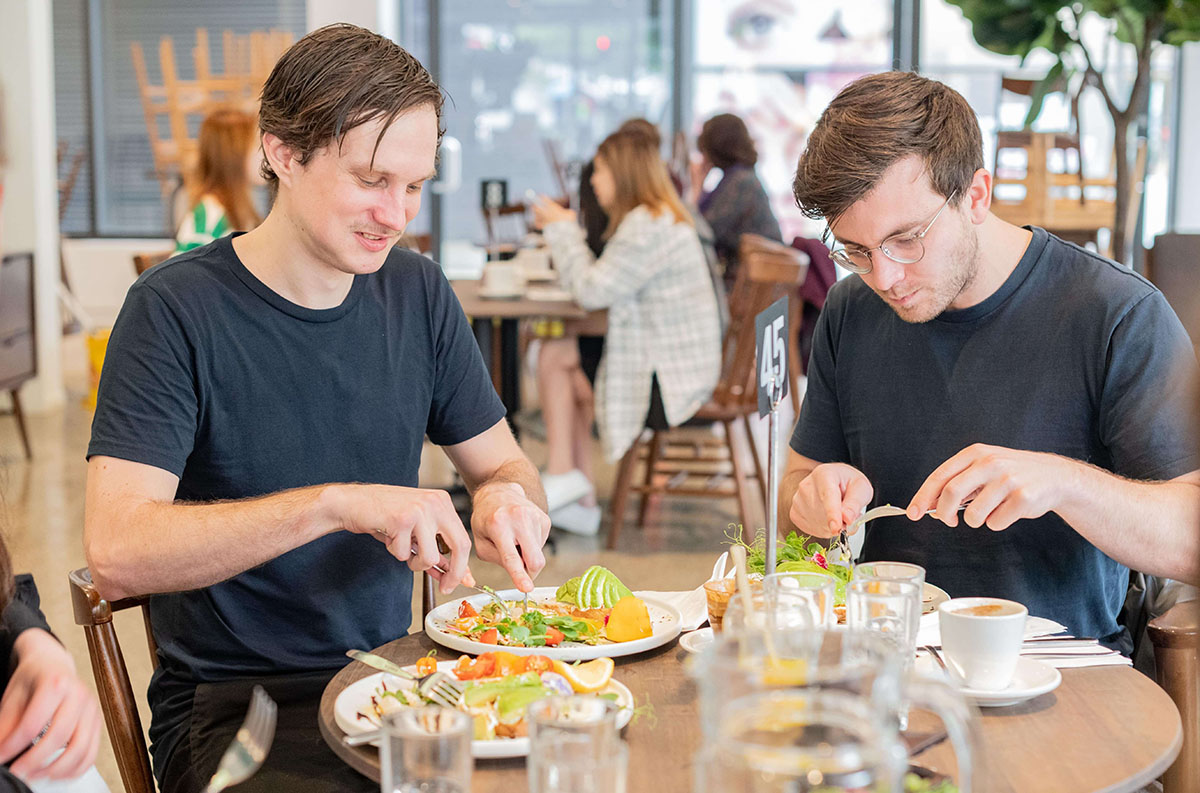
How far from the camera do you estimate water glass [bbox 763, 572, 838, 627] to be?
1162 millimetres

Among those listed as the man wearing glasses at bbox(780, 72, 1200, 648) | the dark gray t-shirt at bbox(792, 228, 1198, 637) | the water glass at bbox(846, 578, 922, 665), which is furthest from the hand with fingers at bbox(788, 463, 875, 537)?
the water glass at bbox(846, 578, 922, 665)

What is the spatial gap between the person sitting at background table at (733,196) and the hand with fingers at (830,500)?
13.3 feet

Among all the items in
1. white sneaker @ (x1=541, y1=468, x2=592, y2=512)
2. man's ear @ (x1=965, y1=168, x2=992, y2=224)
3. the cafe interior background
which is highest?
the cafe interior background

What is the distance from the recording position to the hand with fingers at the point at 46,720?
1123mm

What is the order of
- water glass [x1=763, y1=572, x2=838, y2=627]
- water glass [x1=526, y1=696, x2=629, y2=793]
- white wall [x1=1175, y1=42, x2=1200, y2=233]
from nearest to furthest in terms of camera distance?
water glass [x1=526, y1=696, x2=629, y2=793] → water glass [x1=763, y1=572, x2=838, y2=627] → white wall [x1=1175, y1=42, x2=1200, y2=233]

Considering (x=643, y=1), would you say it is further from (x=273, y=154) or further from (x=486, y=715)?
(x=486, y=715)

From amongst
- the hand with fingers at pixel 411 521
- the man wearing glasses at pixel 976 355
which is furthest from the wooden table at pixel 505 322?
the hand with fingers at pixel 411 521

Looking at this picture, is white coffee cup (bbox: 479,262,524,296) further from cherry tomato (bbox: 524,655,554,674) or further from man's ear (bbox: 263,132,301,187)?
cherry tomato (bbox: 524,655,554,674)

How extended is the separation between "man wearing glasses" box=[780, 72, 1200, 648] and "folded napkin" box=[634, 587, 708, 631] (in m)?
0.19

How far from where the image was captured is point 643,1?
8.64m

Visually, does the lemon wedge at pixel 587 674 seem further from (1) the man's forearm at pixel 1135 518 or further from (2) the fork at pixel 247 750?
(1) the man's forearm at pixel 1135 518

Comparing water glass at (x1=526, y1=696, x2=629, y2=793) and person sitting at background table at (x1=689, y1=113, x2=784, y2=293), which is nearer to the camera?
water glass at (x1=526, y1=696, x2=629, y2=793)

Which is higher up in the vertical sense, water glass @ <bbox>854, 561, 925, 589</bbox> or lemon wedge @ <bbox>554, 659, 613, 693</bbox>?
water glass @ <bbox>854, 561, 925, 589</bbox>

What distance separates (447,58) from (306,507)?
7.87 meters
